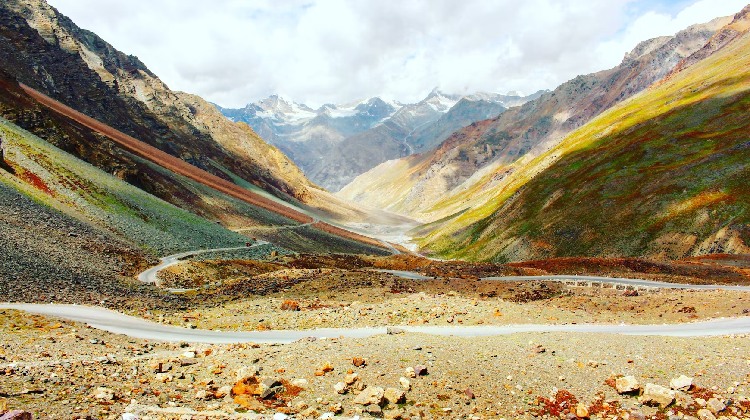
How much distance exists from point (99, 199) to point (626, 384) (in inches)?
2581

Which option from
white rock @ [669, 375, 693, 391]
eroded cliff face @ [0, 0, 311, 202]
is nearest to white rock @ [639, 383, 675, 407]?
white rock @ [669, 375, 693, 391]

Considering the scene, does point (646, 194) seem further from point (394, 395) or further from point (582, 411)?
point (394, 395)

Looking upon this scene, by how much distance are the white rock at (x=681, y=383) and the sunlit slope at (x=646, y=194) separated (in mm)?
61567

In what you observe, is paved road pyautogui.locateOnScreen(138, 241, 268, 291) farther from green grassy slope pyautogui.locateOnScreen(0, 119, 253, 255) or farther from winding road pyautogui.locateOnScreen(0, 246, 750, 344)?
winding road pyautogui.locateOnScreen(0, 246, 750, 344)

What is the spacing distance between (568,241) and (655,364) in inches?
2862

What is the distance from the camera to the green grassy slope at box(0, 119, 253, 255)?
2140 inches

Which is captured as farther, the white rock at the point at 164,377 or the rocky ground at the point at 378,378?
the white rock at the point at 164,377

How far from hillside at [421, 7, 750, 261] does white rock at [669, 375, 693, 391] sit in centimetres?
6099

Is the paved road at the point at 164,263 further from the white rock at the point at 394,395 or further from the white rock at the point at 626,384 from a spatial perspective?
the white rock at the point at 626,384

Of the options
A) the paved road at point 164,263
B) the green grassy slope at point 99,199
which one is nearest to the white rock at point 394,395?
the paved road at point 164,263

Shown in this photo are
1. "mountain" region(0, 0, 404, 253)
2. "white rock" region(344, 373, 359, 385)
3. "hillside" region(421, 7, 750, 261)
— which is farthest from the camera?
"mountain" region(0, 0, 404, 253)

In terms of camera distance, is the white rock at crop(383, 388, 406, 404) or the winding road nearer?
the white rock at crop(383, 388, 406, 404)

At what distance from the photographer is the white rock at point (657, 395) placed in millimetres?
13703

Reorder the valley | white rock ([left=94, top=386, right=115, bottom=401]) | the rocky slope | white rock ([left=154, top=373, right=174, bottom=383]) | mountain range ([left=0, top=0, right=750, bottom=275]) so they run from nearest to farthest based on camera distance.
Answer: white rock ([left=94, top=386, right=115, bottom=401]) → the valley → white rock ([left=154, top=373, right=174, bottom=383]) → mountain range ([left=0, top=0, right=750, bottom=275]) → the rocky slope
